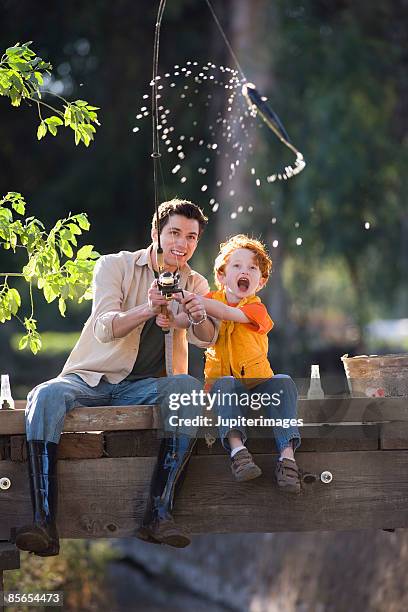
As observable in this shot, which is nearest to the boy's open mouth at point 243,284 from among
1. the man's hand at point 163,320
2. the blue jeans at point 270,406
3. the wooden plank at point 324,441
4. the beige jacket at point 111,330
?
the beige jacket at point 111,330

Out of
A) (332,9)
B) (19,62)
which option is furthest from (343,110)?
(19,62)

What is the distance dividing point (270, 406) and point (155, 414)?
0.40 meters

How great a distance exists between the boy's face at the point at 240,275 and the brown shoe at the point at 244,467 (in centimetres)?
66

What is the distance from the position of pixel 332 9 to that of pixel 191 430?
43.3ft

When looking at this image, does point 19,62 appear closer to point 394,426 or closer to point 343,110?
point 394,426

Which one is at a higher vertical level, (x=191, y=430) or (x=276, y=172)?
(x=276, y=172)

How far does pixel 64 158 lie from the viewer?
1677 cm

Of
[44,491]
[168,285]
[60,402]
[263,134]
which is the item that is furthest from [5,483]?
[263,134]

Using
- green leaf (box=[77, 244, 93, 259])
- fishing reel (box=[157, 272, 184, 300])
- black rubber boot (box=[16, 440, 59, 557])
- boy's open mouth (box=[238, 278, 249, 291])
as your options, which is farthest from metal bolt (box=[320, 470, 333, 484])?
green leaf (box=[77, 244, 93, 259])

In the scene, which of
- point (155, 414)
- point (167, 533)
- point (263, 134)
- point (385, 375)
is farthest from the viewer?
point (263, 134)

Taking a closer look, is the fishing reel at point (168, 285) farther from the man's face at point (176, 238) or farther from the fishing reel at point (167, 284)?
the man's face at point (176, 238)

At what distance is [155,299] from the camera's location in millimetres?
4250

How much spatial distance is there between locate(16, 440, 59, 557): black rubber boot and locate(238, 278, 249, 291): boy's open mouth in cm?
94

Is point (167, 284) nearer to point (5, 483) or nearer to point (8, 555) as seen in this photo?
point (5, 483)
